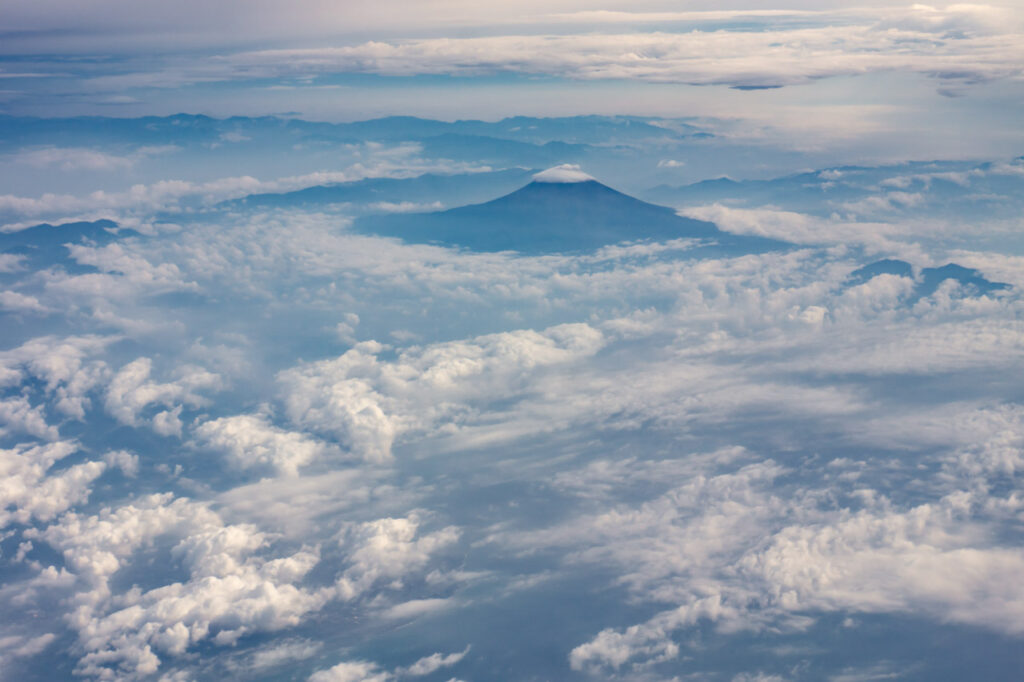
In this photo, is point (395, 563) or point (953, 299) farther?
point (953, 299)

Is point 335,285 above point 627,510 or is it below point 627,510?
above

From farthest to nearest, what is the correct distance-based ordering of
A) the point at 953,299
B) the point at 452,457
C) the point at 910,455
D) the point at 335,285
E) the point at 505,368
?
the point at 335,285 → the point at 953,299 → the point at 505,368 → the point at 452,457 → the point at 910,455

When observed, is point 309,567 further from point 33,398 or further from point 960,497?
point 33,398

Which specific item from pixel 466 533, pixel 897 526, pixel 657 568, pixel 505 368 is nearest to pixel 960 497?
pixel 897 526

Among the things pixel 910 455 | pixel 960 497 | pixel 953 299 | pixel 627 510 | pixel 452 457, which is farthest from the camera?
pixel 953 299

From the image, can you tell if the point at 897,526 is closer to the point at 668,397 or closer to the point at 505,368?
the point at 668,397

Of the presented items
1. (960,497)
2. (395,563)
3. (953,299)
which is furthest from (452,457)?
(953,299)
